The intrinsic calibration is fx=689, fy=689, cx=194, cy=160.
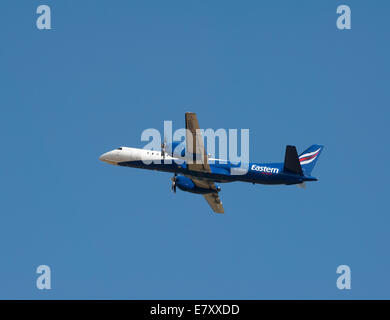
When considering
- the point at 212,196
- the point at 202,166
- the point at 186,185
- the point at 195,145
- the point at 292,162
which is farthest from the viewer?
the point at 212,196

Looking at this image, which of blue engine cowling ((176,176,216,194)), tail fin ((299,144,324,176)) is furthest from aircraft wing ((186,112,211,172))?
tail fin ((299,144,324,176))

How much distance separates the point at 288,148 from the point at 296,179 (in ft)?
11.5

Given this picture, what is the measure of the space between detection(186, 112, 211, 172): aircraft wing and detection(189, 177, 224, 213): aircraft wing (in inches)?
130

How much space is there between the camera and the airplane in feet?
211

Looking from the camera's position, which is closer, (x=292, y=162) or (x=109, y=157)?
(x=292, y=162)

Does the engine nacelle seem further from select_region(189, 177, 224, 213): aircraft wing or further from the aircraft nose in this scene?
the aircraft nose

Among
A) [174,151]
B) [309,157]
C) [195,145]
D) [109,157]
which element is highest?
[195,145]

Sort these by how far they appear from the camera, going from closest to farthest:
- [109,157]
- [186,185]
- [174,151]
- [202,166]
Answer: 1. [174,151]
2. [202,166]
3. [186,185]
4. [109,157]

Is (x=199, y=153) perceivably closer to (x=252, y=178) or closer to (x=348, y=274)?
(x=252, y=178)

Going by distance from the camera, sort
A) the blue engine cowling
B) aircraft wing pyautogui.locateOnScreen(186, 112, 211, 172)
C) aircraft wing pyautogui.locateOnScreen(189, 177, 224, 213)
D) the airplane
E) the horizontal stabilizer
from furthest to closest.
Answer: aircraft wing pyautogui.locateOnScreen(189, 177, 224, 213) < the blue engine cowling < the airplane < aircraft wing pyautogui.locateOnScreen(186, 112, 211, 172) < the horizontal stabilizer

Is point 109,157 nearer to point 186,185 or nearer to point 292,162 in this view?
point 186,185

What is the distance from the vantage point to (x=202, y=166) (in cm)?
6744

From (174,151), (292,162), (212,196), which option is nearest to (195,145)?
(174,151)

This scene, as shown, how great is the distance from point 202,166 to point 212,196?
31.6ft
